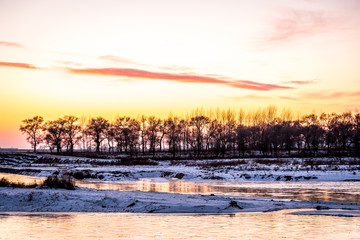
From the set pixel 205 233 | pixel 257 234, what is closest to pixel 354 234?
pixel 257 234

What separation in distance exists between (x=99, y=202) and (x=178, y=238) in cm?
859

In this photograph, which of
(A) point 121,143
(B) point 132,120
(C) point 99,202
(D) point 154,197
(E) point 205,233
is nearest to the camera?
(E) point 205,233

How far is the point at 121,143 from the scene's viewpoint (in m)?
124

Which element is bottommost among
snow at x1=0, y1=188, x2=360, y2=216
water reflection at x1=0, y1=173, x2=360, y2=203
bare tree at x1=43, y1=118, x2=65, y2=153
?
water reflection at x1=0, y1=173, x2=360, y2=203

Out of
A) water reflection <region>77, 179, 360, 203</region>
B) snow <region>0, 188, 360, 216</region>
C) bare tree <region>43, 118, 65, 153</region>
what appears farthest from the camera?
bare tree <region>43, 118, 65, 153</region>

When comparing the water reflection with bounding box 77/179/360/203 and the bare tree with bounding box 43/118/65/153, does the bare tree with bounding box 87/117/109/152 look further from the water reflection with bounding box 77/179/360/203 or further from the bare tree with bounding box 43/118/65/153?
the water reflection with bounding box 77/179/360/203

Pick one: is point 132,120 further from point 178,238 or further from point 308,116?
point 178,238

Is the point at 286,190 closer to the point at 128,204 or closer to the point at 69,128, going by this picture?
the point at 128,204

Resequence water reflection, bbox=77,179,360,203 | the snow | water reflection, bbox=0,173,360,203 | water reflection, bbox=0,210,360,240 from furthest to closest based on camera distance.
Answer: water reflection, bbox=0,173,360,203
water reflection, bbox=77,179,360,203
the snow
water reflection, bbox=0,210,360,240

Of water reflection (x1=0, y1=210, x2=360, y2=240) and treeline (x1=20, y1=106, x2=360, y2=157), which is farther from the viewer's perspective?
treeline (x1=20, y1=106, x2=360, y2=157)

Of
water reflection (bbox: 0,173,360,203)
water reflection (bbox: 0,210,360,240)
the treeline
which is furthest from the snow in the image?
the treeline

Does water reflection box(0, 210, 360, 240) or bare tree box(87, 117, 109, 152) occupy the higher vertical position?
bare tree box(87, 117, 109, 152)

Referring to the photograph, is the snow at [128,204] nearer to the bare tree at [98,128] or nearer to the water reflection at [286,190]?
the water reflection at [286,190]

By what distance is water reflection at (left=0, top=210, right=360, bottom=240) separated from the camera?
11.8 meters
